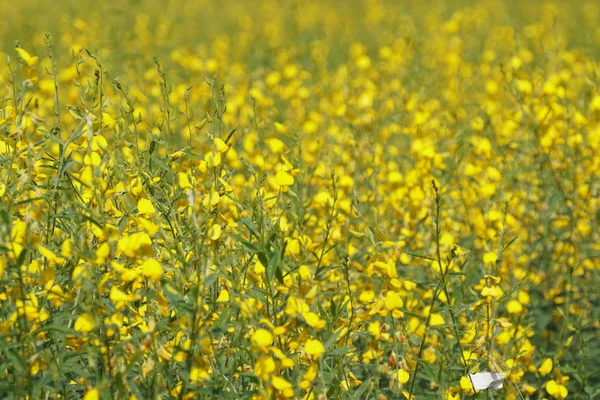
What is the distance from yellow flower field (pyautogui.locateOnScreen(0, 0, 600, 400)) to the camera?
1.63m

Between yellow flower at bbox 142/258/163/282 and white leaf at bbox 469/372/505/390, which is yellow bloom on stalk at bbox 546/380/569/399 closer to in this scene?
white leaf at bbox 469/372/505/390

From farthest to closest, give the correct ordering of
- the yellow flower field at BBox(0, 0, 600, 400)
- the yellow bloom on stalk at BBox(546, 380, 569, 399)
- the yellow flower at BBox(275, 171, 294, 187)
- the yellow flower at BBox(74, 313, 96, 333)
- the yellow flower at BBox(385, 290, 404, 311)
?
the yellow bloom on stalk at BBox(546, 380, 569, 399), the yellow flower at BBox(275, 171, 294, 187), the yellow flower at BBox(385, 290, 404, 311), the yellow flower field at BBox(0, 0, 600, 400), the yellow flower at BBox(74, 313, 96, 333)

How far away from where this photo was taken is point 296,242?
1874mm

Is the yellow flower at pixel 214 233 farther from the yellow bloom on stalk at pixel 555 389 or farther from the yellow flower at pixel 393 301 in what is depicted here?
the yellow bloom on stalk at pixel 555 389

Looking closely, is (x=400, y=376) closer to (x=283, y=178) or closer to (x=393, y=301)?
(x=393, y=301)

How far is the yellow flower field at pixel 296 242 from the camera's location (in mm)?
1634

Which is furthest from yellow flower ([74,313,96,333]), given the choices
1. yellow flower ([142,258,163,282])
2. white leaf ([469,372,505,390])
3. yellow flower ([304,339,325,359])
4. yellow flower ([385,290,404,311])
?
white leaf ([469,372,505,390])

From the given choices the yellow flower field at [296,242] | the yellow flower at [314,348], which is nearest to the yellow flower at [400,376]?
the yellow flower field at [296,242]

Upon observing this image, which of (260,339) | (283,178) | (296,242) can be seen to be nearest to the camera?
(260,339)

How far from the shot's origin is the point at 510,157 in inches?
149

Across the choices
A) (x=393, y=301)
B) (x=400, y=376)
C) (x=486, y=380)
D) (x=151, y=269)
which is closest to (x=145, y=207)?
(x=151, y=269)

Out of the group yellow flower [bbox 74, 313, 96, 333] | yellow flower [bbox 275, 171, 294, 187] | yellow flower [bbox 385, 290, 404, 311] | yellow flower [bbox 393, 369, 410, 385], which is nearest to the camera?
yellow flower [bbox 74, 313, 96, 333]

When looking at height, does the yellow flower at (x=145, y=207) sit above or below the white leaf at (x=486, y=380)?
above

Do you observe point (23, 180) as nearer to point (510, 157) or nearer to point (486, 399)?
point (486, 399)
